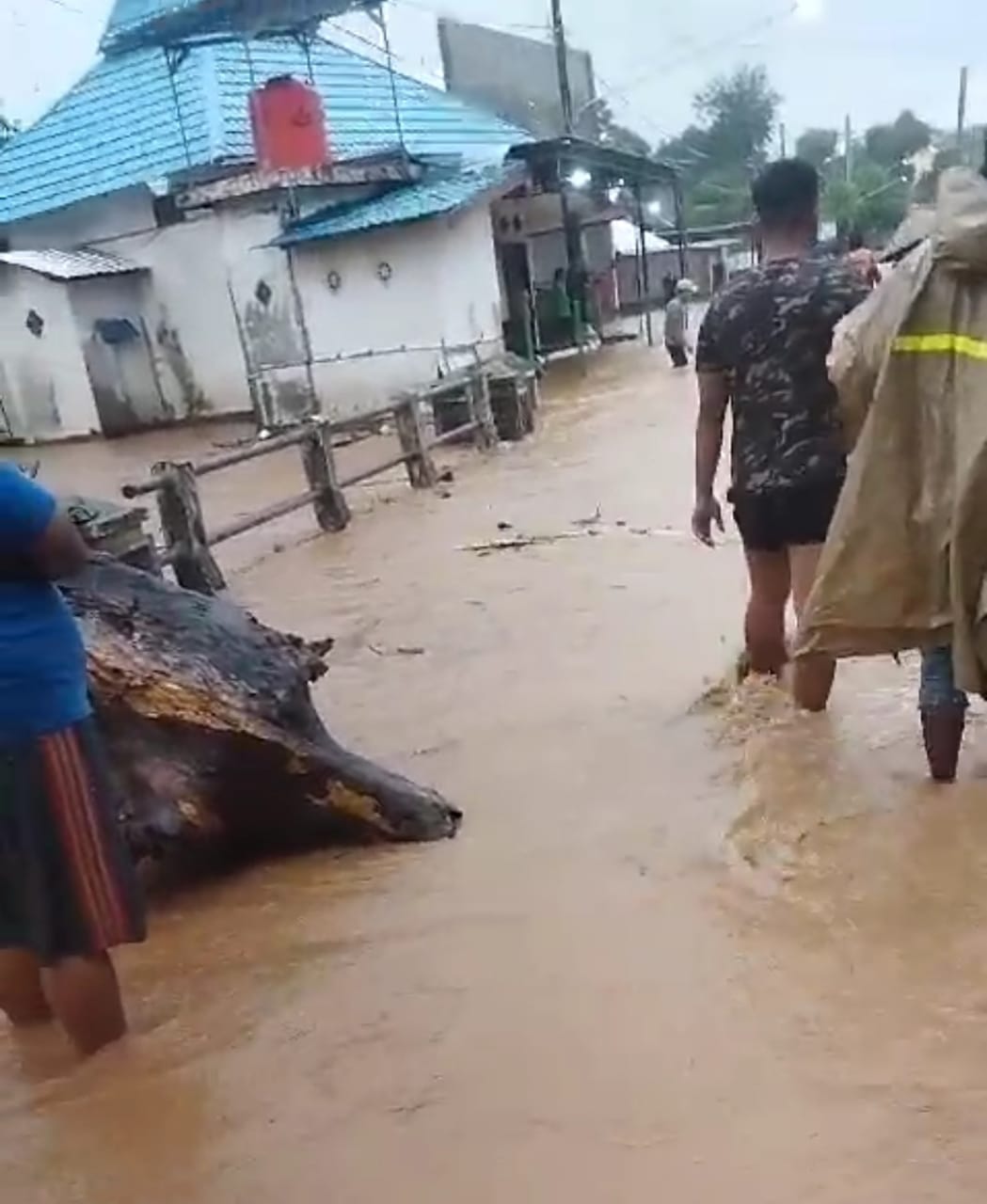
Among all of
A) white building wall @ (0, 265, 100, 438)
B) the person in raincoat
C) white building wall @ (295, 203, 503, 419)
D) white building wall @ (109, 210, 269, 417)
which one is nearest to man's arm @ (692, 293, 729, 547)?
the person in raincoat

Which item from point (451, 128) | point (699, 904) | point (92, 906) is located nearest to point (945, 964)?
point (699, 904)

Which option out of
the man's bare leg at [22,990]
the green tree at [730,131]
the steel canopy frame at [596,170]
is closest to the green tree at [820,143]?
the green tree at [730,131]

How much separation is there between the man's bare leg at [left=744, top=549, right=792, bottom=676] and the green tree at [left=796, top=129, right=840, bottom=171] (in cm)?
4931

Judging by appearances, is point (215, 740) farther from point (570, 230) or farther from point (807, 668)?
point (570, 230)

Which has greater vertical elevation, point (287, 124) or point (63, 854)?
point (287, 124)

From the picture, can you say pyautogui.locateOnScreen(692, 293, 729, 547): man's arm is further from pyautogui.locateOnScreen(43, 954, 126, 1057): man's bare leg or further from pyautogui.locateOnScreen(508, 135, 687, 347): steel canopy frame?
pyautogui.locateOnScreen(508, 135, 687, 347): steel canopy frame

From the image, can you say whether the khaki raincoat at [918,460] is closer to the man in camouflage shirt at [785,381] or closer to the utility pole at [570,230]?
the man in camouflage shirt at [785,381]

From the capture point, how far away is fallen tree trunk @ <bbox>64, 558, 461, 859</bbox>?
3818 millimetres

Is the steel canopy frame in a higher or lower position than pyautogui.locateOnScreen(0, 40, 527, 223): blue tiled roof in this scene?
lower

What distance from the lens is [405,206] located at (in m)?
18.3

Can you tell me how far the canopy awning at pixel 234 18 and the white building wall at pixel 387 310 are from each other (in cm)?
319

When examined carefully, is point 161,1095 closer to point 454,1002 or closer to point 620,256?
point 454,1002

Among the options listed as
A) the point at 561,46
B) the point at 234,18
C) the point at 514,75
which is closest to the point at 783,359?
the point at 234,18

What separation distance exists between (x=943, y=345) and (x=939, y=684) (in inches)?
36.5
